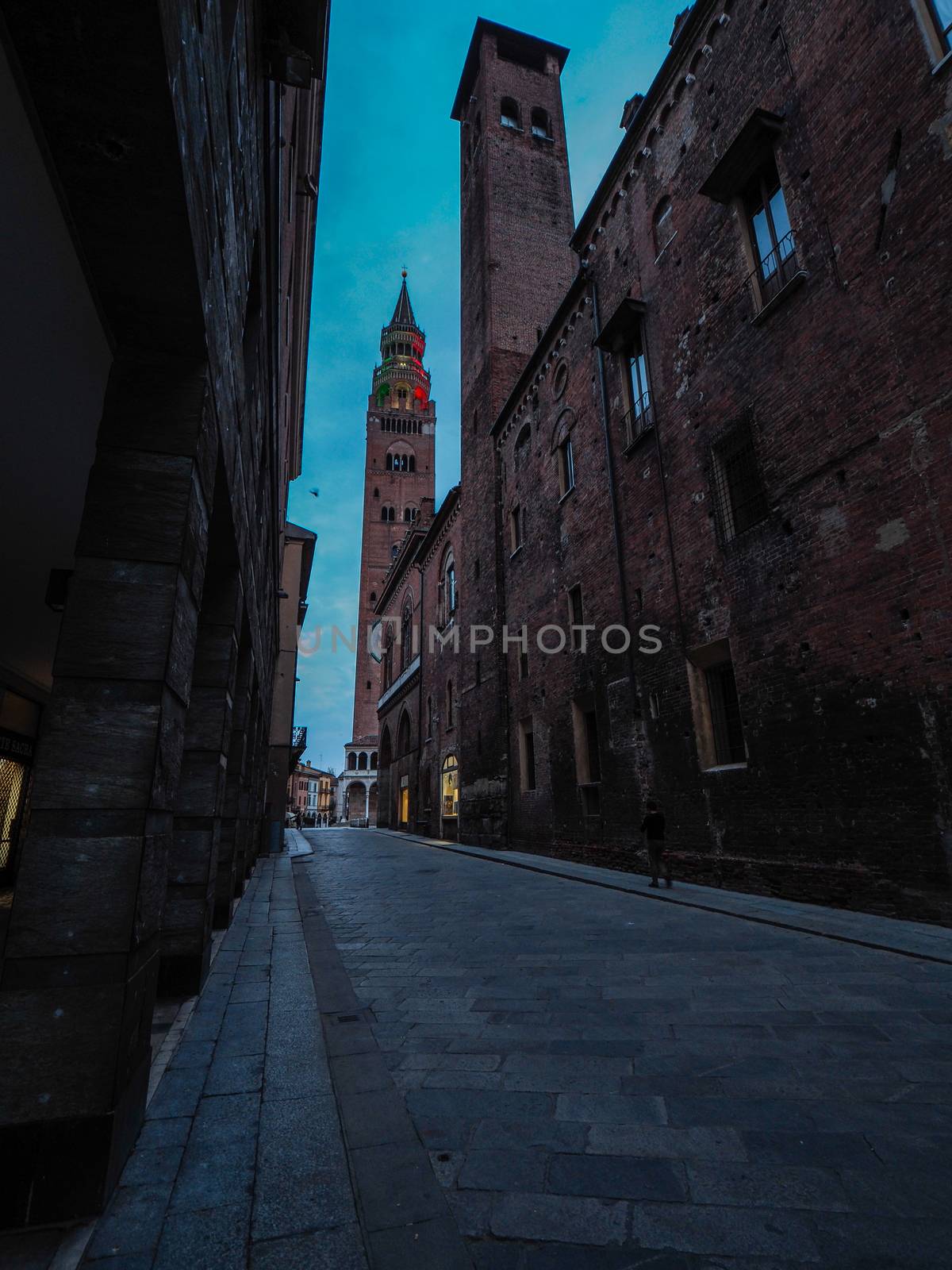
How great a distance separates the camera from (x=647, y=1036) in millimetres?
3266

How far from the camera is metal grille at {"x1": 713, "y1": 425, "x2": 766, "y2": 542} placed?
924 cm

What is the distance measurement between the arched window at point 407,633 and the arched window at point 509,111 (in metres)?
20.9

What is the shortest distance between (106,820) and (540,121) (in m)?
32.0

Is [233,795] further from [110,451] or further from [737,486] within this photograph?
[737,486]

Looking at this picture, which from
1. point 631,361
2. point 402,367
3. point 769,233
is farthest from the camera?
point 402,367

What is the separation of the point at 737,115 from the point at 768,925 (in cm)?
1204

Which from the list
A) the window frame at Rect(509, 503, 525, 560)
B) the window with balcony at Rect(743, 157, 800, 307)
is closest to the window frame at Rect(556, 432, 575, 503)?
the window frame at Rect(509, 503, 525, 560)

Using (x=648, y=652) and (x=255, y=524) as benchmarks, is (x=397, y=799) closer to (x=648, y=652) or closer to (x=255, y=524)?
(x=648, y=652)

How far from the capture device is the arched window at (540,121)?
25141mm

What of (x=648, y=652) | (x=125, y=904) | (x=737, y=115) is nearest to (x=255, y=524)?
(x=125, y=904)

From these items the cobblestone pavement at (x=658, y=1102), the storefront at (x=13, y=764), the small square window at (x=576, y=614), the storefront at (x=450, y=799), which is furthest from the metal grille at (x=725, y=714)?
the storefront at (x=450, y=799)

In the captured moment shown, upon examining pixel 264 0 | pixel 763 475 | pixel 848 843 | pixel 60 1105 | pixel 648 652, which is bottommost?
pixel 60 1105

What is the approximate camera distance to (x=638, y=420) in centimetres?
1270

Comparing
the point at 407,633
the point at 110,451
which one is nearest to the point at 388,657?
the point at 407,633
